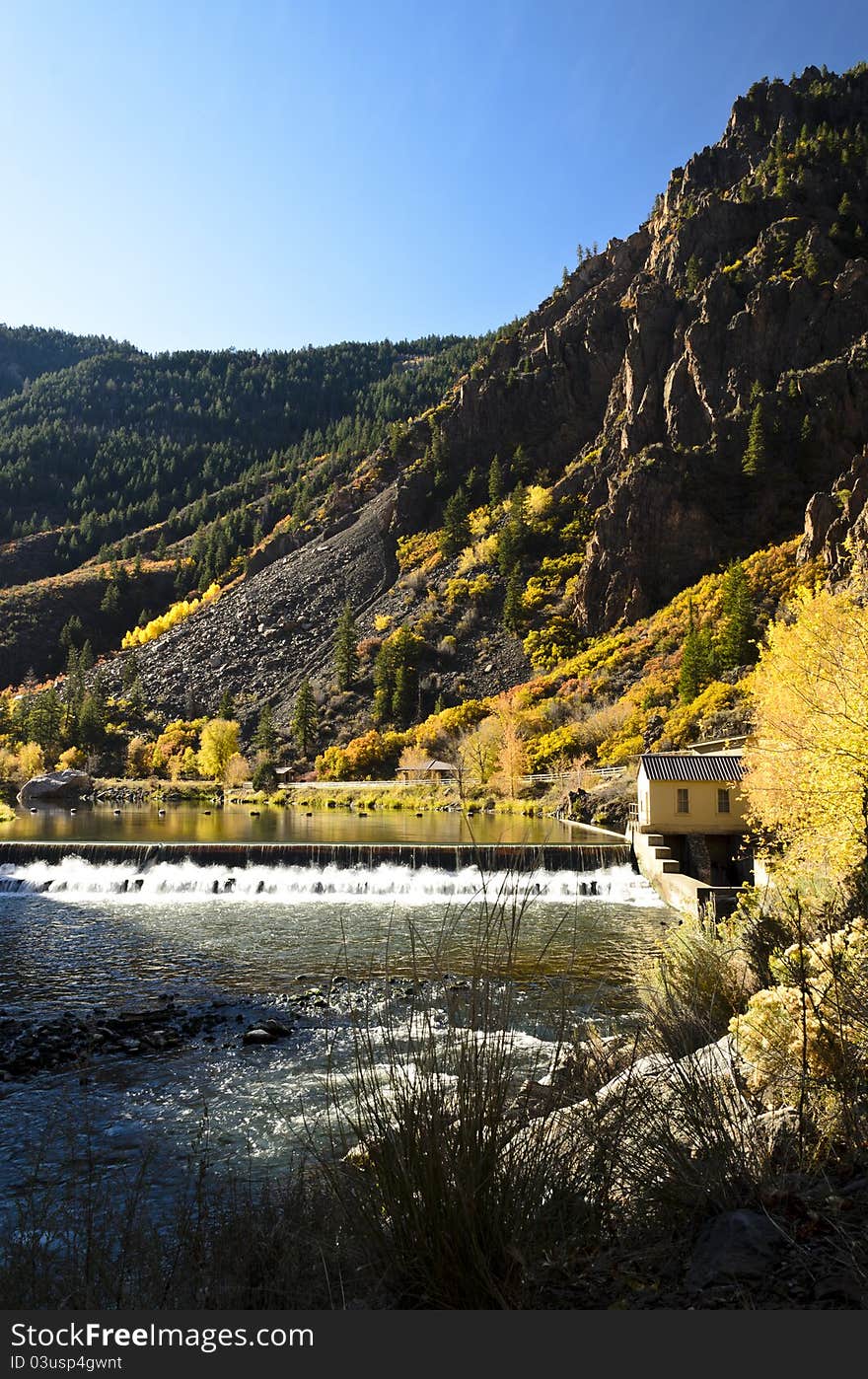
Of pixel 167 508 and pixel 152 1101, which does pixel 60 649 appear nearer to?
pixel 167 508

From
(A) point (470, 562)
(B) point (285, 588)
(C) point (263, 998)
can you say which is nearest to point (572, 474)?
(A) point (470, 562)

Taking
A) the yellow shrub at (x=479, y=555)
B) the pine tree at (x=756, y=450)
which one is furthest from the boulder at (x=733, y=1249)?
the yellow shrub at (x=479, y=555)

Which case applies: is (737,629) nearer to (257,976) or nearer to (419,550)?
(257,976)

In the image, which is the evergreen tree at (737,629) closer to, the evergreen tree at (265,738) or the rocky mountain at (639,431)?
the rocky mountain at (639,431)

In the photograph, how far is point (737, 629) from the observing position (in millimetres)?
49000

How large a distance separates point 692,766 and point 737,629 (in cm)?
2831

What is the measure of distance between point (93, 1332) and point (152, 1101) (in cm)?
680

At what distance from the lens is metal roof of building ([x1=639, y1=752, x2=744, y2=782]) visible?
2303 cm

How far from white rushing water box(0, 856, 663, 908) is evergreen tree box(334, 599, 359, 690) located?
54325 mm

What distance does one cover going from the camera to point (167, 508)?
15888cm

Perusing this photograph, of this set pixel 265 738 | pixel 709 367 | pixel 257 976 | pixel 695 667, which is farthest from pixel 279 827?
pixel 709 367

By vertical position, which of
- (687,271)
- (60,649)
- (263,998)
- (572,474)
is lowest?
(263,998)

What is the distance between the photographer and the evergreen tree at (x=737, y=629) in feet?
159

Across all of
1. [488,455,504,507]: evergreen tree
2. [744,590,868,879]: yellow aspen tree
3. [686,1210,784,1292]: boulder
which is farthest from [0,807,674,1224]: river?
[488,455,504,507]: evergreen tree
